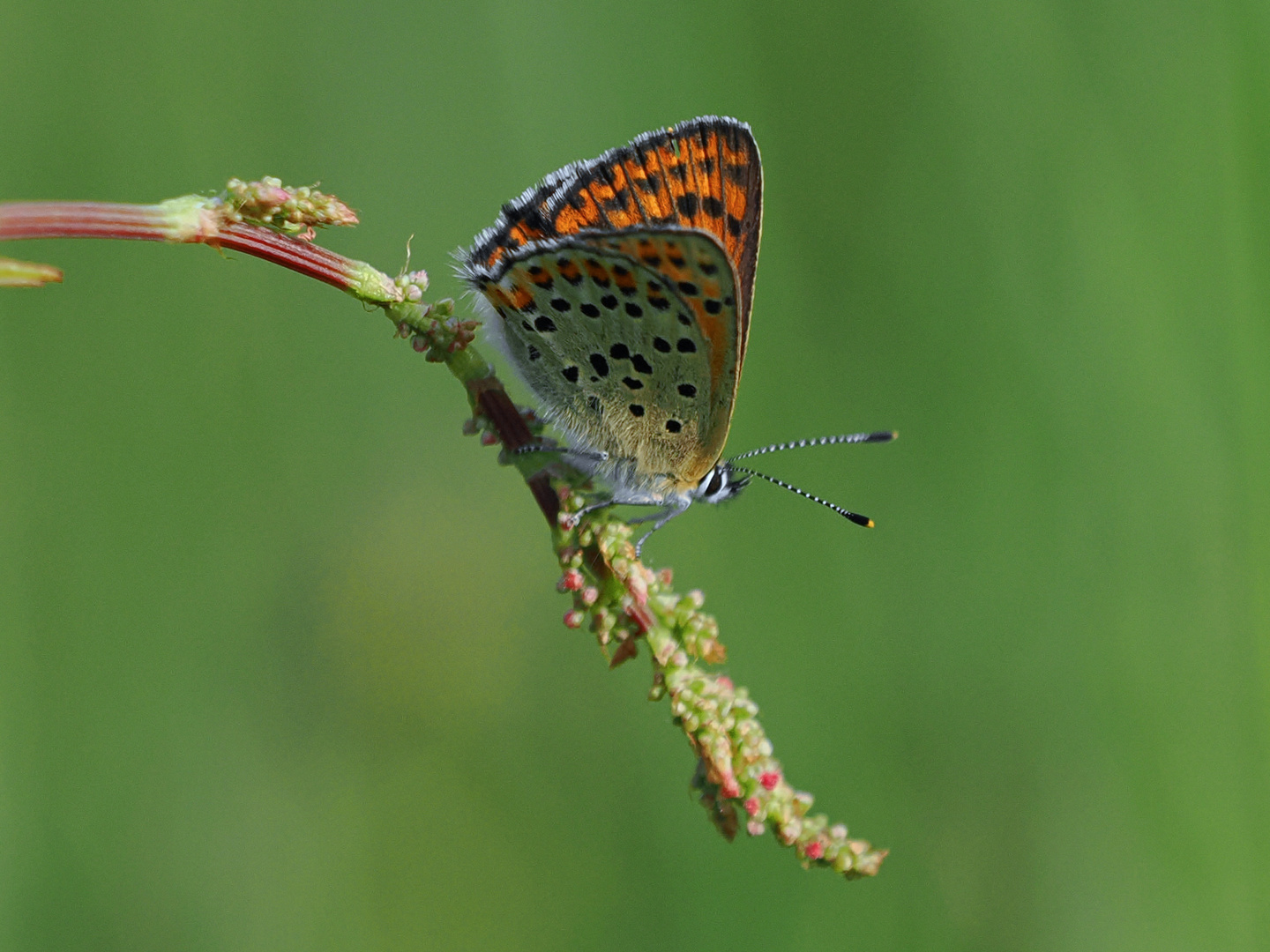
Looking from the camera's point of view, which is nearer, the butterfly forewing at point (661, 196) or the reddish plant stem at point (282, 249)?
the reddish plant stem at point (282, 249)

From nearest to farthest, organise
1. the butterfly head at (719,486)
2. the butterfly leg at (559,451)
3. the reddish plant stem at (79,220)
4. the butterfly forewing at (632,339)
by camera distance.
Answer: the reddish plant stem at (79,220)
the butterfly leg at (559,451)
the butterfly forewing at (632,339)
the butterfly head at (719,486)

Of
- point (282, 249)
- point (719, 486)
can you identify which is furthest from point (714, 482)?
point (282, 249)

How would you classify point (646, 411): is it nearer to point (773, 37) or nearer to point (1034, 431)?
point (1034, 431)

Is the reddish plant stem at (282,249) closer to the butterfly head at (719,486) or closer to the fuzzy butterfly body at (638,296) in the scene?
the fuzzy butterfly body at (638,296)

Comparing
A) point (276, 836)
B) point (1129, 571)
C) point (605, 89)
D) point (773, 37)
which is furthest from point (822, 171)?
point (276, 836)

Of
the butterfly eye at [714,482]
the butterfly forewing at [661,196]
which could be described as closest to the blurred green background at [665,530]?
the butterfly eye at [714,482]

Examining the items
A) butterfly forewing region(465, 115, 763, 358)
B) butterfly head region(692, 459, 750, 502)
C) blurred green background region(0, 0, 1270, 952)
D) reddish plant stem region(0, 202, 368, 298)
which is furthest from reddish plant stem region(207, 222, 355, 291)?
blurred green background region(0, 0, 1270, 952)

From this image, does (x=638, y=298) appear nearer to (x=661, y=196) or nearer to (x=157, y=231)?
(x=661, y=196)
